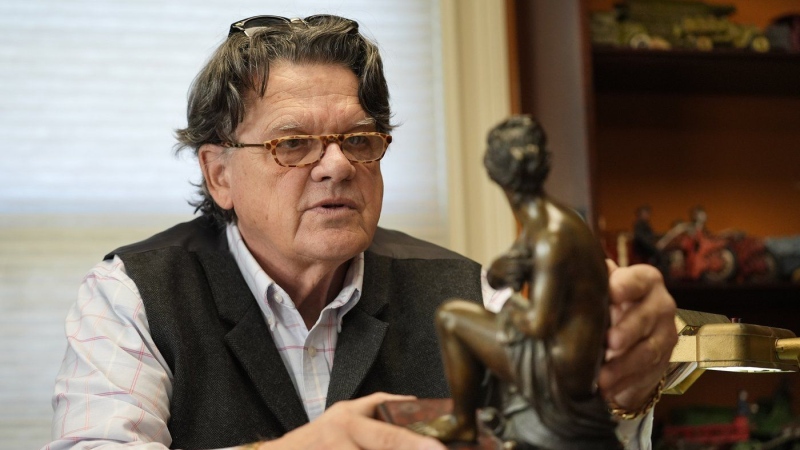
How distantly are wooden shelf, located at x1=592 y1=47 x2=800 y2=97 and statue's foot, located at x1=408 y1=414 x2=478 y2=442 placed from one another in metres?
1.88

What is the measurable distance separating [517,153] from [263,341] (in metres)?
0.79

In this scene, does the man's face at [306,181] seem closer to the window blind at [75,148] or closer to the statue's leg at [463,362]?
the statue's leg at [463,362]

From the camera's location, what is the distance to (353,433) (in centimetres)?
88

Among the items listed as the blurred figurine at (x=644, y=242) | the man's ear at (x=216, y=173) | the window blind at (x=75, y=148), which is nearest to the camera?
the man's ear at (x=216, y=173)

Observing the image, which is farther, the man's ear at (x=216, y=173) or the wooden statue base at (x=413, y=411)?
the man's ear at (x=216, y=173)

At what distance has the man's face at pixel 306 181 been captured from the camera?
1.41m

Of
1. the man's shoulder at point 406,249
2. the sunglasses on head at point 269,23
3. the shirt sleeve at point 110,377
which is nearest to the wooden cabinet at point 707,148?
the man's shoulder at point 406,249

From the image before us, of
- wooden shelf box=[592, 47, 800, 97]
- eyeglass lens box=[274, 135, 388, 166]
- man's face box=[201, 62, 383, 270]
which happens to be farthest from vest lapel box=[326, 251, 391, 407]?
wooden shelf box=[592, 47, 800, 97]

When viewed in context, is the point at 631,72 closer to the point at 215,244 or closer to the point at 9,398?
the point at 215,244

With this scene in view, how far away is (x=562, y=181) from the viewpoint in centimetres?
257

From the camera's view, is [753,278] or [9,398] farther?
[753,278]

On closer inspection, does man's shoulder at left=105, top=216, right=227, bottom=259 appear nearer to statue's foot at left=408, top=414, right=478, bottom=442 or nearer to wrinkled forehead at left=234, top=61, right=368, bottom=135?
wrinkled forehead at left=234, top=61, right=368, bottom=135

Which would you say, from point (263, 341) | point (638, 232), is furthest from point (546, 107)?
point (263, 341)

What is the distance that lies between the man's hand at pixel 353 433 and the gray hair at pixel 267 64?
0.71 meters
